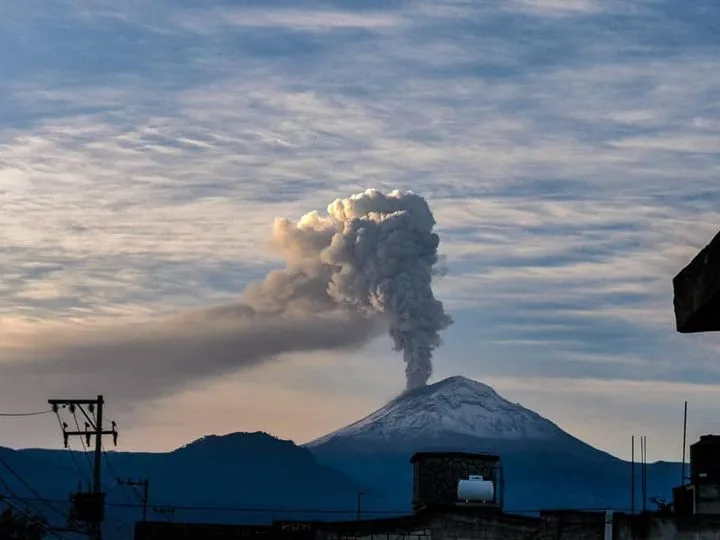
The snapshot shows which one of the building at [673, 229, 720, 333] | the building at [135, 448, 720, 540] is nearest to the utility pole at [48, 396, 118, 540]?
the building at [135, 448, 720, 540]

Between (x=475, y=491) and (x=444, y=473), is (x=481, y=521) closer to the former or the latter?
(x=475, y=491)

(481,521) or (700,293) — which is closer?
(700,293)

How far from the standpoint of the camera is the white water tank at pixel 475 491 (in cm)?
5059

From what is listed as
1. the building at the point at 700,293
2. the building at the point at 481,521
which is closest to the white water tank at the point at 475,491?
the building at the point at 481,521

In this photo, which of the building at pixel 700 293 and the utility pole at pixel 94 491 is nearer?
the building at pixel 700 293

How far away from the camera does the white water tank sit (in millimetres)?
50594

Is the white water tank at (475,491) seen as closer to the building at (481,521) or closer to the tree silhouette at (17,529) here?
the building at (481,521)

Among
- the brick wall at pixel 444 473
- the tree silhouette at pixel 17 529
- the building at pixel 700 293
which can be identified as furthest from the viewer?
the tree silhouette at pixel 17 529

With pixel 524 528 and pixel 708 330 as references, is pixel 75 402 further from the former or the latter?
pixel 708 330

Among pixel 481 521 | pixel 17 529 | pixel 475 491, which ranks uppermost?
pixel 17 529

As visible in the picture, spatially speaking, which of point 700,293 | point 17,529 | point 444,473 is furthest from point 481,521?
point 17,529

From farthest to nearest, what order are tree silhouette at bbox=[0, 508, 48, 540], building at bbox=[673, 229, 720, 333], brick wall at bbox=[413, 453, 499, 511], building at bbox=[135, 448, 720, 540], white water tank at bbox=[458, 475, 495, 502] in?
1. tree silhouette at bbox=[0, 508, 48, 540]
2. brick wall at bbox=[413, 453, 499, 511]
3. white water tank at bbox=[458, 475, 495, 502]
4. building at bbox=[135, 448, 720, 540]
5. building at bbox=[673, 229, 720, 333]

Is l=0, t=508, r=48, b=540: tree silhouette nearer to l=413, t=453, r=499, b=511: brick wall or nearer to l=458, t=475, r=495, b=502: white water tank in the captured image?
l=413, t=453, r=499, b=511: brick wall

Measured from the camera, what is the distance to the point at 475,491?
50.7 meters
